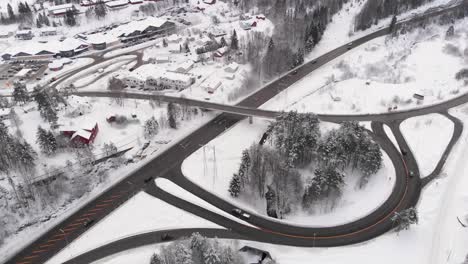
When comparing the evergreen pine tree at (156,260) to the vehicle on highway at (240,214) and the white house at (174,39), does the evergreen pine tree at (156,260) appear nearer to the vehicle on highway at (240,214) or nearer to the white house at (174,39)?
the vehicle on highway at (240,214)

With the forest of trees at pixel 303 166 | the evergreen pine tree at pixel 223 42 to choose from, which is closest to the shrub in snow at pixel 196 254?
the forest of trees at pixel 303 166

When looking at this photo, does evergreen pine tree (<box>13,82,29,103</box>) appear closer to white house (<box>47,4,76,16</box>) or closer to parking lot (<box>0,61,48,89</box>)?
parking lot (<box>0,61,48,89</box>)

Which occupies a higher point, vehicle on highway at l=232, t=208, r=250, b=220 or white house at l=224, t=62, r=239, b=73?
white house at l=224, t=62, r=239, b=73

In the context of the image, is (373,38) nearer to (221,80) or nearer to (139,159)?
(221,80)

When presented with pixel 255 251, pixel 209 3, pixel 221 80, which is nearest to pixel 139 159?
pixel 255 251

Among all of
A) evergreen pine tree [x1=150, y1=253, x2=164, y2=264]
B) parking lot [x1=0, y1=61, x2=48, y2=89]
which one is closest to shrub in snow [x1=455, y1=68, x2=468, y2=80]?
evergreen pine tree [x1=150, y1=253, x2=164, y2=264]

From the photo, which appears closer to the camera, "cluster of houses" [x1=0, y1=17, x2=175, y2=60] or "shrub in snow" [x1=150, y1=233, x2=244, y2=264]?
"shrub in snow" [x1=150, y1=233, x2=244, y2=264]
